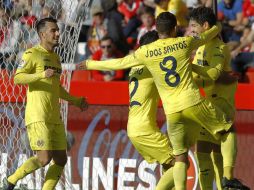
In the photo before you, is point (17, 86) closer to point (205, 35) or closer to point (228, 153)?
point (228, 153)

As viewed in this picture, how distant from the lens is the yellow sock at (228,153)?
10.4 meters

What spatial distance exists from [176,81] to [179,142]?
62 cm

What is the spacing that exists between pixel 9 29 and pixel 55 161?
2704 millimetres

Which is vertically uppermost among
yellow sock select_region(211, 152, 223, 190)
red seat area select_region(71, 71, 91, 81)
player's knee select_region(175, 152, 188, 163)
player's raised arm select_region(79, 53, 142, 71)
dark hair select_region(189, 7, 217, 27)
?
dark hair select_region(189, 7, 217, 27)

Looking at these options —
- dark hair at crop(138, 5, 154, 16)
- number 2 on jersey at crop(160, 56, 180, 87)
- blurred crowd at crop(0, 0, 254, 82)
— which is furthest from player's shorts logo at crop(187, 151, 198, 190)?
dark hair at crop(138, 5, 154, 16)

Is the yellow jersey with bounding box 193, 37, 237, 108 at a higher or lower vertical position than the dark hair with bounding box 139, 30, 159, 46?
lower

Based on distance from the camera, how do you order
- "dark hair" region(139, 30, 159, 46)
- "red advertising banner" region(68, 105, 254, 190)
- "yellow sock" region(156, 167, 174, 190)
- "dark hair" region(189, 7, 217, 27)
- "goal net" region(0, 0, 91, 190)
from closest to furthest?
"yellow sock" region(156, 167, 174, 190), "dark hair" region(139, 30, 159, 46), "dark hair" region(189, 7, 217, 27), "red advertising banner" region(68, 105, 254, 190), "goal net" region(0, 0, 91, 190)

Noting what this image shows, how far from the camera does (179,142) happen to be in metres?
9.62

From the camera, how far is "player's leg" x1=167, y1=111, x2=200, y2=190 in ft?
31.3

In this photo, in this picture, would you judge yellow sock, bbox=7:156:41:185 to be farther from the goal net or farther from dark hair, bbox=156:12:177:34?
dark hair, bbox=156:12:177:34

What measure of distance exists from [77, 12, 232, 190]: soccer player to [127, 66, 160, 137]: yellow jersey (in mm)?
525

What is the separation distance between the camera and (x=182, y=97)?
954 cm

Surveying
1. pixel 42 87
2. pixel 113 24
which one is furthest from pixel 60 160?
pixel 113 24

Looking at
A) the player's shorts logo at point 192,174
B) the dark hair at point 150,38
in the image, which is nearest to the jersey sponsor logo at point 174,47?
the dark hair at point 150,38
